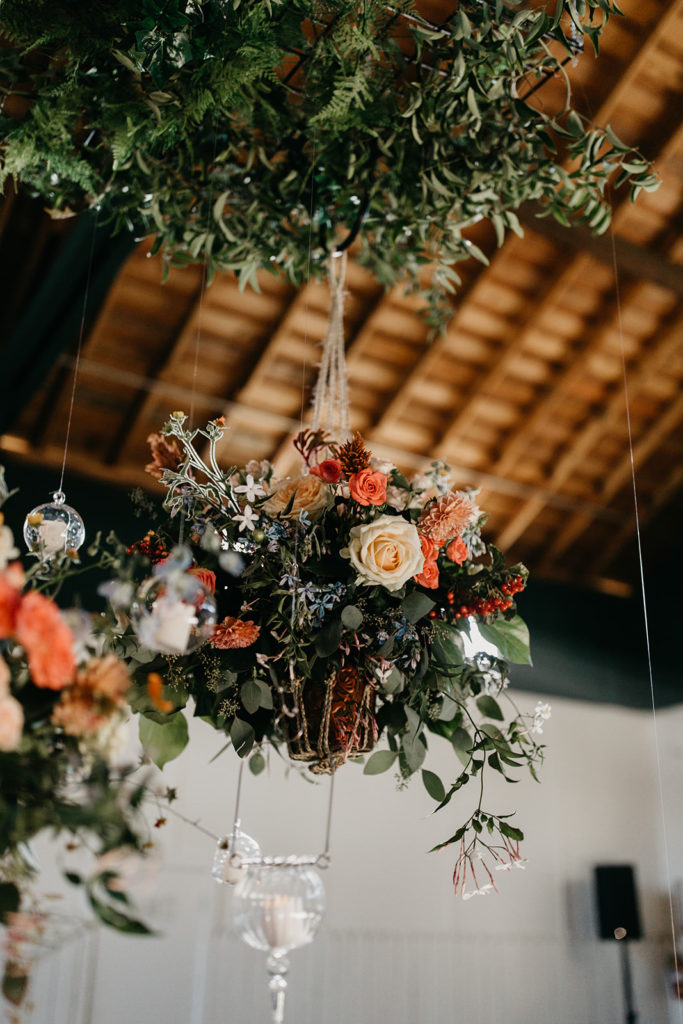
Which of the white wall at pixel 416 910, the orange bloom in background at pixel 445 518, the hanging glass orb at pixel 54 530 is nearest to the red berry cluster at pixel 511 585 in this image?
the orange bloom in background at pixel 445 518

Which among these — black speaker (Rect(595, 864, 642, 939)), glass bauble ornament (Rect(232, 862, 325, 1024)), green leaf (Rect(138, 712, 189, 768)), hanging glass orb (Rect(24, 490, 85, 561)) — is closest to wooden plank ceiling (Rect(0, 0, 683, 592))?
hanging glass orb (Rect(24, 490, 85, 561))

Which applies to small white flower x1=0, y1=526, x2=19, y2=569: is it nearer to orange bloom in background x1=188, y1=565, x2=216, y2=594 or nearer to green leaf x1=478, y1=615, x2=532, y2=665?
orange bloom in background x1=188, y1=565, x2=216, y2=594

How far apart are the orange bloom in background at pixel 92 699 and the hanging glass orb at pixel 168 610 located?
0.42 feet

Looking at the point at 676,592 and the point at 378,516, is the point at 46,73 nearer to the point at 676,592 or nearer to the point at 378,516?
the point at 378,516

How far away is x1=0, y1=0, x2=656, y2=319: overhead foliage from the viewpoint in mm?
1637

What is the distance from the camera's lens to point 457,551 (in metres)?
1.49

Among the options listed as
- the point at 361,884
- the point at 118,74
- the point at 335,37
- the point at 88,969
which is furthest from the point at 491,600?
the point at 361,884

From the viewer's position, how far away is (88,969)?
4.87m

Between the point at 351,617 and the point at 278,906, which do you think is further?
the point at 351,617

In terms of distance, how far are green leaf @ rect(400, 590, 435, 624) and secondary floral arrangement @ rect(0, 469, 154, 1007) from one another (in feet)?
1.96

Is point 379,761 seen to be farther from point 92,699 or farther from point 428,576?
point 92,699

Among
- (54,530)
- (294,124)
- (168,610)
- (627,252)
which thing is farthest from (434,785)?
(627,252)

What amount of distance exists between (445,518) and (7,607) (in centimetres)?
81

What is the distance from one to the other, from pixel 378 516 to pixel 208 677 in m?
0.39
